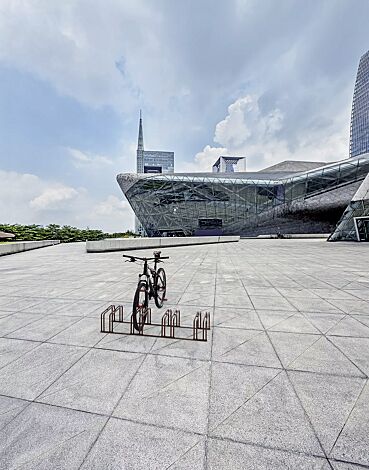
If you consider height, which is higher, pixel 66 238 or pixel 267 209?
pixel 267 209

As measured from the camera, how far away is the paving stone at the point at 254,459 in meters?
1.65

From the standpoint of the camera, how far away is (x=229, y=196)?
165 ft

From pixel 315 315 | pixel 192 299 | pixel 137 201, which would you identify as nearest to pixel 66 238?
pixel 137 201

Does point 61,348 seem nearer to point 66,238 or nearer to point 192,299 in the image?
point 192,299

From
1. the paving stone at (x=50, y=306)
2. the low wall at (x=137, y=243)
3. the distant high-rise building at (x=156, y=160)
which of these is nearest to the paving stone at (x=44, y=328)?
the paving stone at (x=50, y=306)

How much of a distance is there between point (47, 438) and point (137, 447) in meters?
0.77

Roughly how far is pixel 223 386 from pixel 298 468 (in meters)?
0.98

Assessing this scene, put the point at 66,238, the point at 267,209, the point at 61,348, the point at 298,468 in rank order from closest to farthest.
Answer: the point at 298,468 → the point at 61,348 → the point at 66,238 → the point at 267,209

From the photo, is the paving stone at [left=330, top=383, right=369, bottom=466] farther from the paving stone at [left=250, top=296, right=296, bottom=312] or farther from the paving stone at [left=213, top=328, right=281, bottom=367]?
the paving stone at [left=250, top=296, right=296, bottom=312]

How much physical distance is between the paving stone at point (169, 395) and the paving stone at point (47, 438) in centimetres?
30

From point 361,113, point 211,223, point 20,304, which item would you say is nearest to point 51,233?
point 211,223

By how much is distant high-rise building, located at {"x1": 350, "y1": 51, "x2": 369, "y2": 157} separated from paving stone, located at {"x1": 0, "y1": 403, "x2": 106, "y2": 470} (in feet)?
449

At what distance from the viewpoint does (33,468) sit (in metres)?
1.65

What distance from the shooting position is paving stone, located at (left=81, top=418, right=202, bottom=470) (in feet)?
5.48
